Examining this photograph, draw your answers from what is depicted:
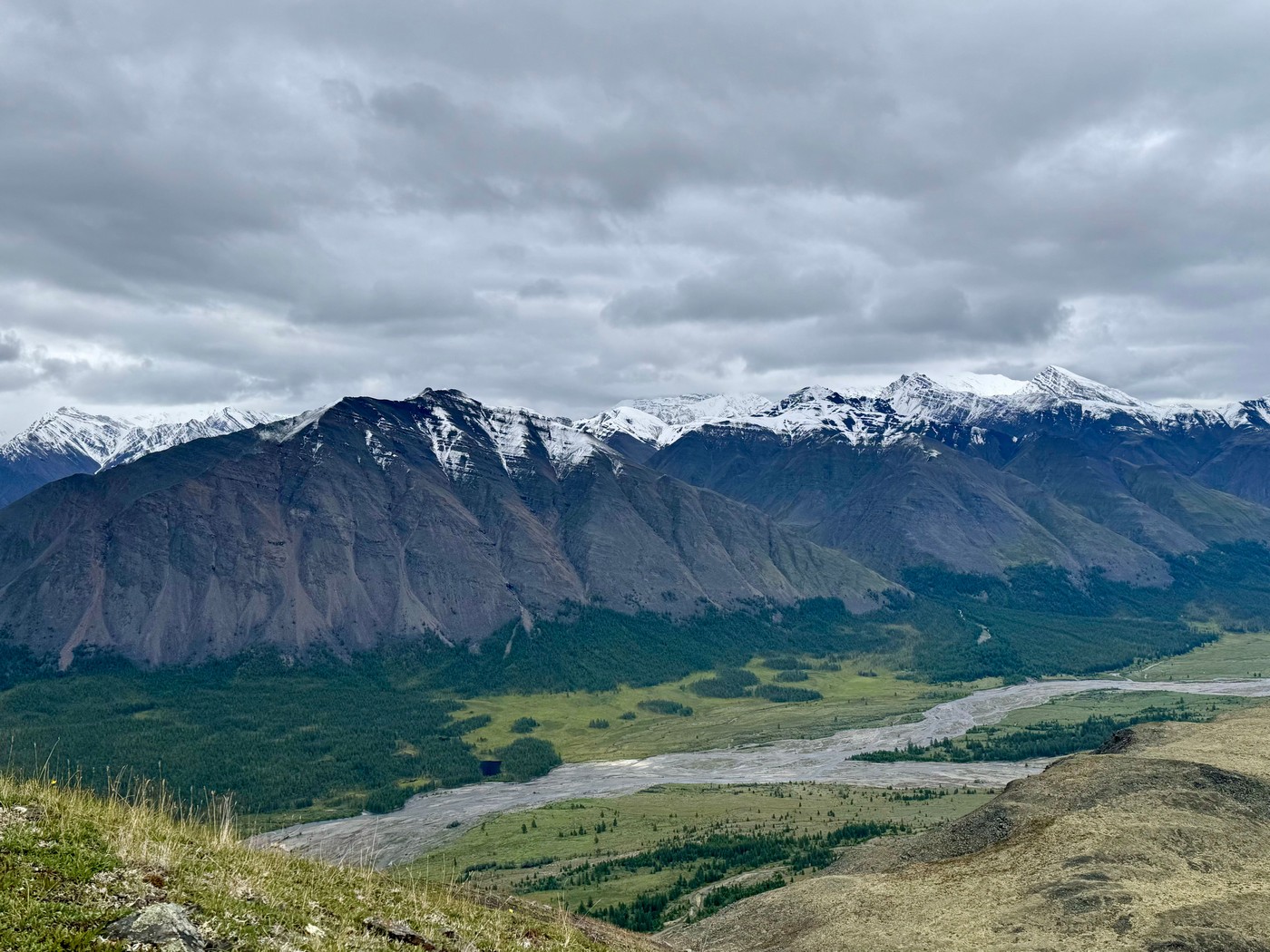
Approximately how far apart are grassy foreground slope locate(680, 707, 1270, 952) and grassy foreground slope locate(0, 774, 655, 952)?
29281mm

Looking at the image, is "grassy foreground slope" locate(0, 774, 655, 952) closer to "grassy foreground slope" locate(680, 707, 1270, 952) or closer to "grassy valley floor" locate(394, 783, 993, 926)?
"grassy foreground slope" locate(680, 707, 1270, 952)

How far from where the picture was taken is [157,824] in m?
33.2

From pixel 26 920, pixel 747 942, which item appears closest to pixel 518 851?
pixel 747 942

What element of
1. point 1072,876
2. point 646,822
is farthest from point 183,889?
point 646,822

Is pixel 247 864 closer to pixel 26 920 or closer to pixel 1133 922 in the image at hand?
pixel 26 920

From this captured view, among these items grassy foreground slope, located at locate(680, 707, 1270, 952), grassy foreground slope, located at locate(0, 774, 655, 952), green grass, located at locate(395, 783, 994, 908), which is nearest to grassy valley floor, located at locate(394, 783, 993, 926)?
green grass, located at locate(395, 783, 994, 908)

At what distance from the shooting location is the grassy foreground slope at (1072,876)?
49.8m

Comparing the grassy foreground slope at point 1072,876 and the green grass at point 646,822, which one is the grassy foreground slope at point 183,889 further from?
the green grass at point 646,822

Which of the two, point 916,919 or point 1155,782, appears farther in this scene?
point 1155,782

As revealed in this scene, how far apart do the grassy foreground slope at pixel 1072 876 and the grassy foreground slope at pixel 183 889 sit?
29.3 metres

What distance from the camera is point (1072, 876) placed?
56719mm

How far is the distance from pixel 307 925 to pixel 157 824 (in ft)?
31.0

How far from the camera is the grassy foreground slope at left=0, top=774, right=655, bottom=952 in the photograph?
23.7 metres

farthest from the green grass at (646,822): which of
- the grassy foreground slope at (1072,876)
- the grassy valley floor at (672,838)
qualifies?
the grassy foreground slope at (1072,876)
